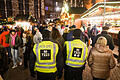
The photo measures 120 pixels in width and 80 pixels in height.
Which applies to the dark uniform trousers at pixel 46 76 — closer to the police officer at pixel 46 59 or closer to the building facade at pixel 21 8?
the police officer at pixel 46 59

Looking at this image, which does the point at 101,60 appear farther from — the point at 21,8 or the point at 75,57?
the point at 21,8

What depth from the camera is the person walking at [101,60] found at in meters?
3.22

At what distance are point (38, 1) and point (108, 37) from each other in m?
43.4

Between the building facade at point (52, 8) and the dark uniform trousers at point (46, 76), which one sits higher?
the building facade at point (52, 8)

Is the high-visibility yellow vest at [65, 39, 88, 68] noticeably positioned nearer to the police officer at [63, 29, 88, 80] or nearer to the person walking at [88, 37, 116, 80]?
the police officer at [63, 29, 88, 80]

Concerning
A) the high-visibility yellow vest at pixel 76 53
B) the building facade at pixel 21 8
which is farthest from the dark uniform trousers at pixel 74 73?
the building facade at pixel 21 8

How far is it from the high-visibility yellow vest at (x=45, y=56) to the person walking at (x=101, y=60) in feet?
3.37

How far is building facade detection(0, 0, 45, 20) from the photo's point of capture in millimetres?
35375

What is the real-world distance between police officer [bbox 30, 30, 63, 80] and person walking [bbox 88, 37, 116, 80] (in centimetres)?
90

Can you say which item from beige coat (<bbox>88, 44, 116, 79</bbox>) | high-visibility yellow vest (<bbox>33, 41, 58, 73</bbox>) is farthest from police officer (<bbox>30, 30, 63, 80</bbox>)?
beige coat (<bbox>88, 44, 116, 79</bbox>)

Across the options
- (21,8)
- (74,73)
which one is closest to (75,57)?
(74,73)

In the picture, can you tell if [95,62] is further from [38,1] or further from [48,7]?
[48,7]

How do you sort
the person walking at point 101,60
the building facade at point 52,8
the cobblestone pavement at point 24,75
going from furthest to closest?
the building facade at point 52,8
the cobblestone pavement at point 24,75
the person walking at point 101,60

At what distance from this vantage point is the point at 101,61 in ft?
10.8
